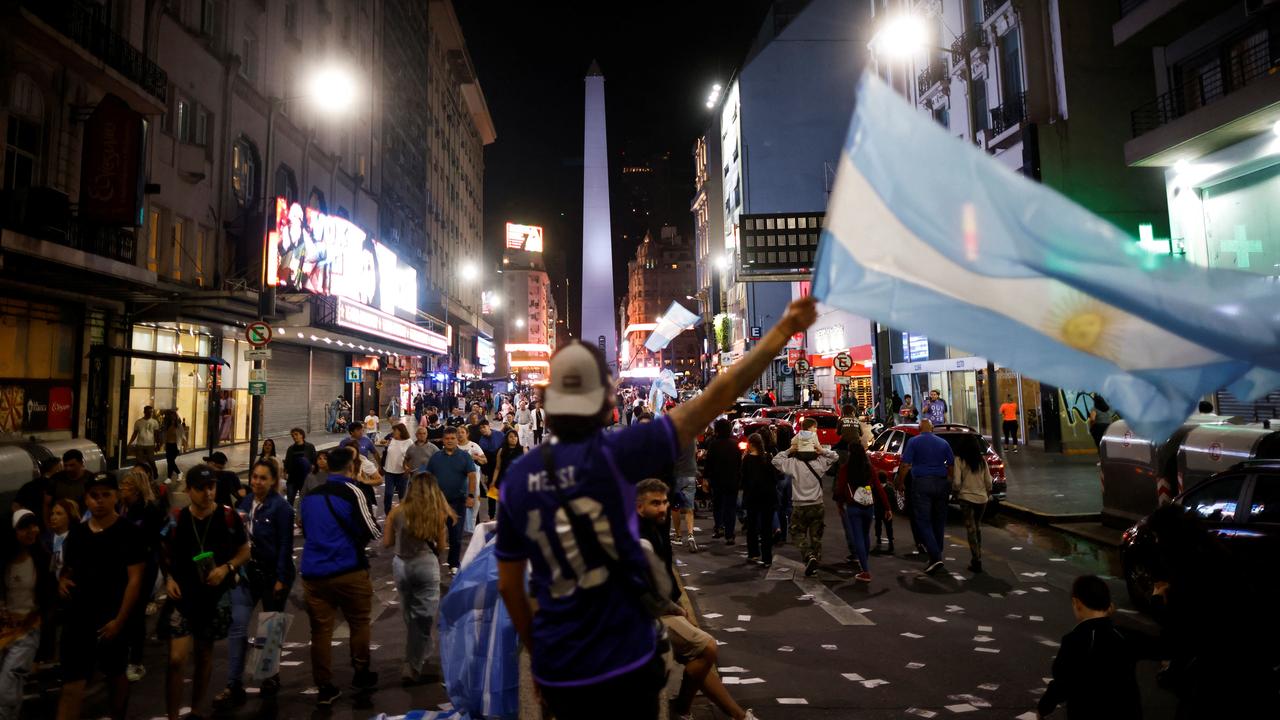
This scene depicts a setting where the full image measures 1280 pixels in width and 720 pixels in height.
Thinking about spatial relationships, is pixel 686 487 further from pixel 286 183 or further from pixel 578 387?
pixel 286 183

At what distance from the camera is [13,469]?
9984mm

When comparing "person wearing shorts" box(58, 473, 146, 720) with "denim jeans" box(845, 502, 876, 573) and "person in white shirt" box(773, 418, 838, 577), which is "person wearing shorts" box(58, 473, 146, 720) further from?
"denim jeans" box(845, 502, 876, 573)

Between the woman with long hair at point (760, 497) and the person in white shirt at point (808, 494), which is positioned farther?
the woman with long hair at point (760, 497)

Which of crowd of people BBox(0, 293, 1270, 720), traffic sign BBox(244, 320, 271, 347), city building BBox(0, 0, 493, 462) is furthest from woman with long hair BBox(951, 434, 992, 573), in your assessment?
city building BBox(0, 0, 493, 462)

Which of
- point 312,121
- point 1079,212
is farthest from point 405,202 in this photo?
point 1079,212

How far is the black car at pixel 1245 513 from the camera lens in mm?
5789

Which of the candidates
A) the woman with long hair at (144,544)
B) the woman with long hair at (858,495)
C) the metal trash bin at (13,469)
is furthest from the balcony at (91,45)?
the woman with long hair at (858,495)

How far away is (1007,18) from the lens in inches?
960

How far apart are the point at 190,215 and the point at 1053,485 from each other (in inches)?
995

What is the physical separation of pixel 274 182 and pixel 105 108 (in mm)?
11804

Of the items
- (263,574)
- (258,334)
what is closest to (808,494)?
(263,574)

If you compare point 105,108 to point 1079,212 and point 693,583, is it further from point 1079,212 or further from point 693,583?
point 1079,212

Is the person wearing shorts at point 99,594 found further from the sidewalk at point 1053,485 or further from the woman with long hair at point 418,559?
the sidewalk at point 1053,485

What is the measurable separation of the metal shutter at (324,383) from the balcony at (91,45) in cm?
1689
